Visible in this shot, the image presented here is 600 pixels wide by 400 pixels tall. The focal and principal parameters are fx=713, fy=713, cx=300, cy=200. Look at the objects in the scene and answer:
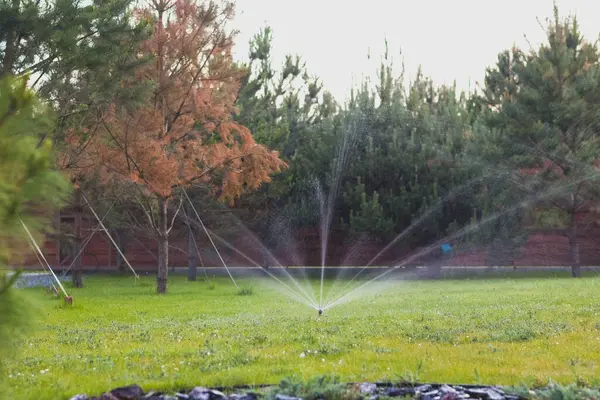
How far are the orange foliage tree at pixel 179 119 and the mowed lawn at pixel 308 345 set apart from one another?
450 cm

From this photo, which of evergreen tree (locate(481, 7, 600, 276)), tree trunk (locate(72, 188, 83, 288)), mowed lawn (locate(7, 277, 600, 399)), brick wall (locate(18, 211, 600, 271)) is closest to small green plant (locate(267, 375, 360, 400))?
mowed lawn (locate(7, 277, 600, 399))

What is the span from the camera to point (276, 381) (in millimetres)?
A: 4633

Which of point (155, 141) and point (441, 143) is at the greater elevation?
point (441, 143)

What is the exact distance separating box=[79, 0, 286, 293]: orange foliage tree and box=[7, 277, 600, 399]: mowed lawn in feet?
14.8

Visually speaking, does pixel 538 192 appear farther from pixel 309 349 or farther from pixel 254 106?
pixel 309 349

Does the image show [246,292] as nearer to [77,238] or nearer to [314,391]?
[77,238]

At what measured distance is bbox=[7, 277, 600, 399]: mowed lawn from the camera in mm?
4809

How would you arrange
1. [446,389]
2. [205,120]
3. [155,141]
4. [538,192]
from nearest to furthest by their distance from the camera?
[446,389] < [155,141] < [205,120] < [538,192]

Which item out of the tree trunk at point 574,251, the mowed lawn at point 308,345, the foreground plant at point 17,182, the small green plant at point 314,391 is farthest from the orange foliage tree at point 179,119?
the foreground plant at point 17,182

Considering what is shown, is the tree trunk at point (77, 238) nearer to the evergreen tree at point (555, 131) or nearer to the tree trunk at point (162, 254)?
the tree trunk at point (162, 254)

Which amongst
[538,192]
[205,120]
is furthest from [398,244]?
[205,120]

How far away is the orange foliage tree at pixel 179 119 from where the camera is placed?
47.9 feet

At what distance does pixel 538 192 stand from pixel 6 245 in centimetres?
1964

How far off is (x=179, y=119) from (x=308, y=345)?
10616 millimetres
